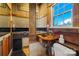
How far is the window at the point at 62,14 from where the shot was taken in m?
1.75

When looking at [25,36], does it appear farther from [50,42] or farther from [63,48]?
[63,48]

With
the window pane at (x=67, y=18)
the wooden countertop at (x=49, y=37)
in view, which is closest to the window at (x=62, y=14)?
the window pane at (x=67, y=18)

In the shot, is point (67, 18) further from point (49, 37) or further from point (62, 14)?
point (49, 37)

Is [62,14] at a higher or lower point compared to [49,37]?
higher

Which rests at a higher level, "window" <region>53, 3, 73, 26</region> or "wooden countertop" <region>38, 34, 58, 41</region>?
"window" <region>53, 3, 73, 26</region>

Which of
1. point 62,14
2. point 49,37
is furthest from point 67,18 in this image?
point 49,37

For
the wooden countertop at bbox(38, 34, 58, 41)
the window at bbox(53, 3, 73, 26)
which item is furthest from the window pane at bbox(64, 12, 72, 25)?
the wooden countertop at bbox(38, 34, 58, 41)

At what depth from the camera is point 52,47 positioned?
183 centimetres

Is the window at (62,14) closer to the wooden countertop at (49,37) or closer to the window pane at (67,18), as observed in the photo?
the window pane at (67,18)

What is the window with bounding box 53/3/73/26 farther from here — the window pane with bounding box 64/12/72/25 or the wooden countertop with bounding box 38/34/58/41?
the wooden countertop with bounding box 38/34/58/41

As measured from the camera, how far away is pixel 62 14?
1.81 meters

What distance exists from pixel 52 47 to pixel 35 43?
0.84 feet

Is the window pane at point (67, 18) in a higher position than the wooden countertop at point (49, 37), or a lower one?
higher

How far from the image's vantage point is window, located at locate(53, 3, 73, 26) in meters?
1.75
